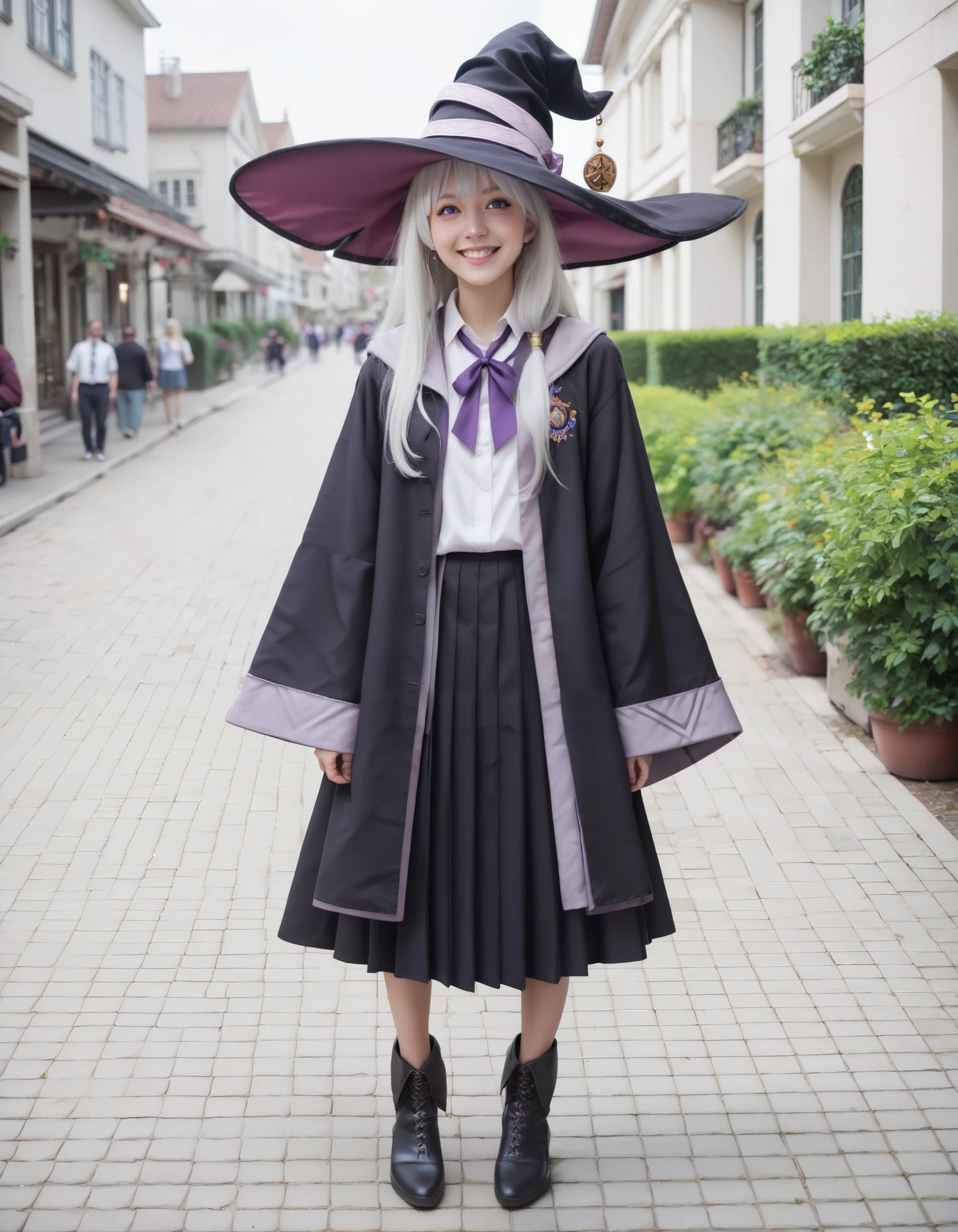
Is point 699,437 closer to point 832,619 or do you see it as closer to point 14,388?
point 832,619

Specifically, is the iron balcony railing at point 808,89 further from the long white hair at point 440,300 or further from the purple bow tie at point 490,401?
the purple bow tie at point 490,401

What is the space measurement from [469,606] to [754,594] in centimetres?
560

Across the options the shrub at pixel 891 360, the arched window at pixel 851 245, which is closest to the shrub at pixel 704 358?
the arched window at pixel 851 245

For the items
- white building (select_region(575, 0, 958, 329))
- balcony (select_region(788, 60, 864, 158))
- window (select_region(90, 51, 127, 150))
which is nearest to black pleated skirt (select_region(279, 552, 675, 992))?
white building (select_region(575, 0, 958, 329))

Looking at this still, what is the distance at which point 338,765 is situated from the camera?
2531 mm

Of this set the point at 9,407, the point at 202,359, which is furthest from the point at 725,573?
the point at 202,359

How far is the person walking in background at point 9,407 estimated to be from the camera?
11.0 meters

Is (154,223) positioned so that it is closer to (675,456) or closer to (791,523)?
(675,456)

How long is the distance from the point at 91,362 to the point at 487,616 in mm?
12581

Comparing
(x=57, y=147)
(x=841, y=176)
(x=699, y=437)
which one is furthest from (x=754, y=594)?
(x=57, y=147)

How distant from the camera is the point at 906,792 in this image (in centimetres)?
495

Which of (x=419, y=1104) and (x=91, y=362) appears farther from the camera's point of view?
(x=91, y=362)

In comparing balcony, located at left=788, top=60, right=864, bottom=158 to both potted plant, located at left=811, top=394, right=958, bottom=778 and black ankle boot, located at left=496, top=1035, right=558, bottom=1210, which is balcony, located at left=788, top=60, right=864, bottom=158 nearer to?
potted plant, located at left=811, top=394, right=958, bottom=778

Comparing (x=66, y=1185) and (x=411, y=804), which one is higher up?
(x=411, y=804)
